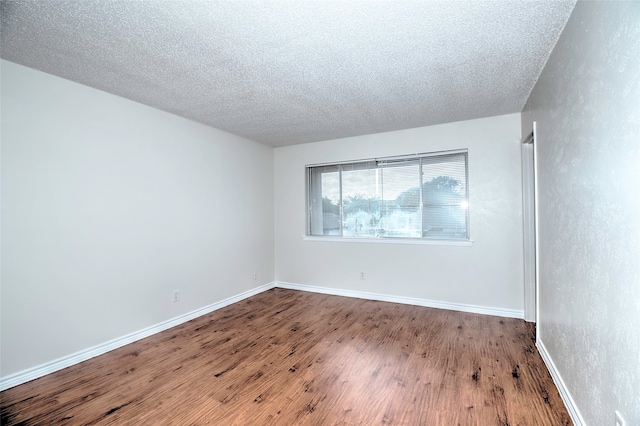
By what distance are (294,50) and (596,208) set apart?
2046 mm

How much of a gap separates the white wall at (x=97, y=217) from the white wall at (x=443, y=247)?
4.28 feet

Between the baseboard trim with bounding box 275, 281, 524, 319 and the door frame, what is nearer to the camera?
the door frame

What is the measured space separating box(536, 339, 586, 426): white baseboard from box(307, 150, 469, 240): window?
1.60m

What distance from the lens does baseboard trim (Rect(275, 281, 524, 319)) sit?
3.54m

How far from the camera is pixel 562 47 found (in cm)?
188

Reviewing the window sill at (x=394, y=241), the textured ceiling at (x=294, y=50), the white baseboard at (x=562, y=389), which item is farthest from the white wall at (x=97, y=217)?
the white baseboard at (x=562, y=389)

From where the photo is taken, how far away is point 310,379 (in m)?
2.26

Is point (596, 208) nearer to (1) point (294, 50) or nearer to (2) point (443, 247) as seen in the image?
(1) point (294, 50)

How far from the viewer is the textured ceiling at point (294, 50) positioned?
165cm

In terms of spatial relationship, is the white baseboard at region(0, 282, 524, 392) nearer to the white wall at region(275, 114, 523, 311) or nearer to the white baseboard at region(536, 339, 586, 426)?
the white wall at region(275, 114, 523, 311)

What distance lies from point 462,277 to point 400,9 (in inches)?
127

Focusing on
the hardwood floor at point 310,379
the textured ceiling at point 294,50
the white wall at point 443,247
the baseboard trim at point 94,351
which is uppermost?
the textured ceiling at point 294,50

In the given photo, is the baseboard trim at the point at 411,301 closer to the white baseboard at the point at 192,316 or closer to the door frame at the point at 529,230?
the white baseboard at the point at 192,316

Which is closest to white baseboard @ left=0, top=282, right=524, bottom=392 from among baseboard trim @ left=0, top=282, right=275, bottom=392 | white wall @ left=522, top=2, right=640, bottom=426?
baseboard trim @ left=0, top=282, right=275, bottom=392
